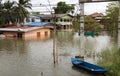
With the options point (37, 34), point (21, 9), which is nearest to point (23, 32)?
point (37, 34)

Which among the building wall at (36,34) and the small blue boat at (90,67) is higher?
the small blue boat at (90,67)

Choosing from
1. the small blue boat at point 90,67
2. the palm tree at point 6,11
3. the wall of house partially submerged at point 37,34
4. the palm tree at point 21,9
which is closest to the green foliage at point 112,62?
the small blue boat at point 90,67

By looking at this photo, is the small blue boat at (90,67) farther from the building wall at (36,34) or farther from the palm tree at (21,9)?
the palm tree at (21,9)

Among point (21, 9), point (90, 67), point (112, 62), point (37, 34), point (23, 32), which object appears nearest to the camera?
point (112, 62)

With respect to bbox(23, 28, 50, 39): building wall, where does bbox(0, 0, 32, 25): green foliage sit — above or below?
above

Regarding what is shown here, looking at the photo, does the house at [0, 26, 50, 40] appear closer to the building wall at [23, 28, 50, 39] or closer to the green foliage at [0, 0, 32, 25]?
the building wall at [23, 28, 50, 39]

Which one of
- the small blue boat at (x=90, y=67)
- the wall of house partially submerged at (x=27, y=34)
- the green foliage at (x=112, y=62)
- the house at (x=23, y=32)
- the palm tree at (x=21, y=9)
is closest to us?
the green foliage at (x=112, y=62)

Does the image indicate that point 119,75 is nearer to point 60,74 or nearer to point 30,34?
point 60,74

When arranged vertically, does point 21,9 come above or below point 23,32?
Answer: above

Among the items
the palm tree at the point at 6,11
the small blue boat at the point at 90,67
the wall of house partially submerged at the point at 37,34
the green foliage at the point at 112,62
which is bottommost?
the wall of house partially submerged at the point at 37,34

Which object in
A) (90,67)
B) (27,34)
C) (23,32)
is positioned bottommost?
(27,34)

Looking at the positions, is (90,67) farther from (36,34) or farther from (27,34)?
(36,34)

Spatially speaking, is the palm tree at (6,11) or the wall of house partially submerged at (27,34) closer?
the wall of house partially submerged at (27,34)

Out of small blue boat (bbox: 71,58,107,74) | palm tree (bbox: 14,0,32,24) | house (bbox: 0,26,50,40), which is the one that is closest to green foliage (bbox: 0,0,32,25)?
palm tree (bbox: 14,0,32,24)
